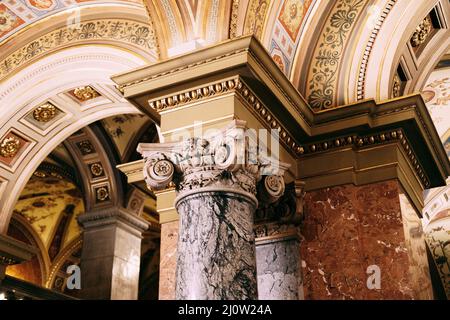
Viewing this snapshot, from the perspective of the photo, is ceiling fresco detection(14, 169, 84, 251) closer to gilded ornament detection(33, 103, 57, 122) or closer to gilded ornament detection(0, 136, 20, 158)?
gilded ornament detection(0, 136, 20, 158)

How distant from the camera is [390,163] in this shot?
18.3 feet

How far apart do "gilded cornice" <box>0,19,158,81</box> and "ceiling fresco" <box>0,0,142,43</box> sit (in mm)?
222

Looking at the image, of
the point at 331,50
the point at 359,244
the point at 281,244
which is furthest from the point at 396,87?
the point at 281,244

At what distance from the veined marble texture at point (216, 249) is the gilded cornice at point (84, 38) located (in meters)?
2.71

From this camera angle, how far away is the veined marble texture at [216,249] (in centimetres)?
404

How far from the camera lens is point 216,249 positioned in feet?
13.5

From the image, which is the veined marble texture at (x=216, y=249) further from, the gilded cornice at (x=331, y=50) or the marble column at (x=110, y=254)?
the marble column at (x=110, y=254)

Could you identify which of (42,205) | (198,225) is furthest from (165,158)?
(42,205)

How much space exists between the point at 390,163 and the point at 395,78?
1.13 meters

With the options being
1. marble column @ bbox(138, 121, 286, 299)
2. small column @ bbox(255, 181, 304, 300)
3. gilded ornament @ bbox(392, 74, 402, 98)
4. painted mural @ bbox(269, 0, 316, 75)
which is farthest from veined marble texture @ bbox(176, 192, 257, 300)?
gilded ornament @ bbox(392, 74, 402, 98)

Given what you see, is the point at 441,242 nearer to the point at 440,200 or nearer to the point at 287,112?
the point at 440,200

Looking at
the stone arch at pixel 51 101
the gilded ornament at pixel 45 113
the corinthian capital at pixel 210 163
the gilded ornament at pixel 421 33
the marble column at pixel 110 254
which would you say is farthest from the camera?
the marble column at pixel 110 254

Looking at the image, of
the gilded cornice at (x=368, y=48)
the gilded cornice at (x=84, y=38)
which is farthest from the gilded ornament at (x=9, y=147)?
the gilded cornice at (x=368, y=48)
